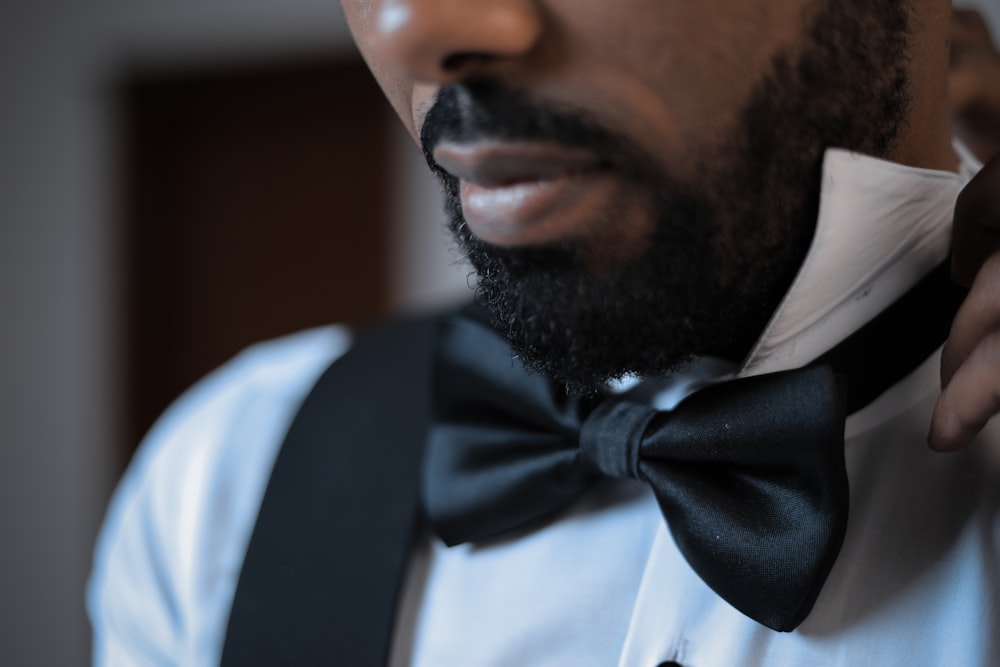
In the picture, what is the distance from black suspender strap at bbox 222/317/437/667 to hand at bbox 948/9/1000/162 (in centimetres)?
43

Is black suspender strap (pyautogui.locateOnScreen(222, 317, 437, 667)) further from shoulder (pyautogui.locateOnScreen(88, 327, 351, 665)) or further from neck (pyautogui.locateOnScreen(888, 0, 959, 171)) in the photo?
neck (pyautogui.locateOnScreen(888, 0, 959, 171))

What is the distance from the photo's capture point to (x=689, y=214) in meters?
0.44

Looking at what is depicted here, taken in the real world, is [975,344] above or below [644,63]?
below

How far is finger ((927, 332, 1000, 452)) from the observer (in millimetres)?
436

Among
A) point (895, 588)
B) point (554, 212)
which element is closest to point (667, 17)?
point (554, 212)

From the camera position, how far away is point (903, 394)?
21.2 inches

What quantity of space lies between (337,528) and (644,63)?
383mm

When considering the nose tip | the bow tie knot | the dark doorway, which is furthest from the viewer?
the dark doorway

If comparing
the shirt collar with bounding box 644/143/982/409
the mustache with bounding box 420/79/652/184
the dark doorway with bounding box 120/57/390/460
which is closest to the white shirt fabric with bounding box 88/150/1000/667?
the shirt collar with bounding box 644/143/982/409

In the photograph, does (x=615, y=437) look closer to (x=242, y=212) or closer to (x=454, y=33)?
(x=454, y=33)

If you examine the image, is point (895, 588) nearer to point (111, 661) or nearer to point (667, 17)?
point (667, 17)

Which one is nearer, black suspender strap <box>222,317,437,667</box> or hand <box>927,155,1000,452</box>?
hand <box>927,155,1000,452</box>

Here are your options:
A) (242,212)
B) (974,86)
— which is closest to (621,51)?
(974,86)

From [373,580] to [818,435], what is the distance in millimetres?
306
